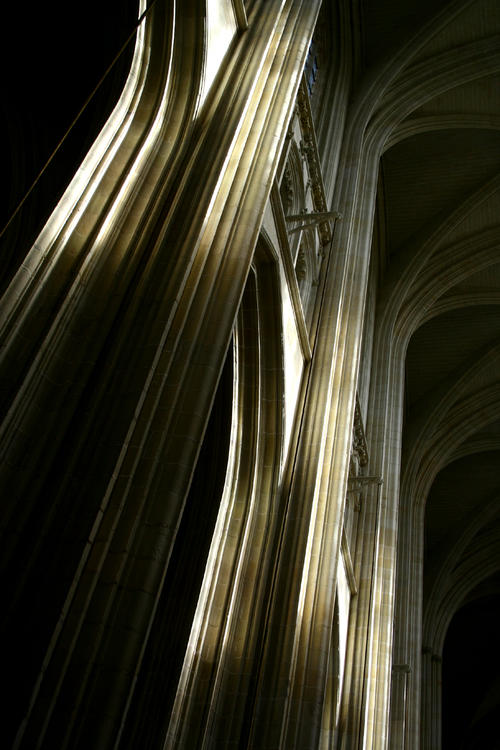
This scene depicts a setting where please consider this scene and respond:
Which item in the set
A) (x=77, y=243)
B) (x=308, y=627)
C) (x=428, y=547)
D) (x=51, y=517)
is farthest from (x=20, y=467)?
(x=428, y=547)

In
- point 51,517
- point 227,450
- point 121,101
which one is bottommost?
point 51,517

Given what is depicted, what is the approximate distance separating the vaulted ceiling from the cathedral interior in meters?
0.05

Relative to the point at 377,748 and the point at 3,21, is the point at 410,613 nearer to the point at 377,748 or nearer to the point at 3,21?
the point at 377,748

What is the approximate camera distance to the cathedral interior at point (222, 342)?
141 inches

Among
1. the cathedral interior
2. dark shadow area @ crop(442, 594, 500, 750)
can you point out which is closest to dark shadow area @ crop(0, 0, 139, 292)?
the cathedral interior

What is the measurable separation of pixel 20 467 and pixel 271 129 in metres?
3.33

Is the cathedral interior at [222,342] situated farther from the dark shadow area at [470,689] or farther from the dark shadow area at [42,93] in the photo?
the dark shadow area at [470,689]

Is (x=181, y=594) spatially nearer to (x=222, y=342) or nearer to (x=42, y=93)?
(x=222, y=342)

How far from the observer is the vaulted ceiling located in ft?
40.9

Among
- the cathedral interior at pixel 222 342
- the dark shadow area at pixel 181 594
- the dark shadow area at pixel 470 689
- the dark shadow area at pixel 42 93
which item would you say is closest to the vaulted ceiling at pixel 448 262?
the cathedral interior at pixel 222 342

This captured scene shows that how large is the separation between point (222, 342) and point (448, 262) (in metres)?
11.0

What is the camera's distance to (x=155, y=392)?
13.5 feet

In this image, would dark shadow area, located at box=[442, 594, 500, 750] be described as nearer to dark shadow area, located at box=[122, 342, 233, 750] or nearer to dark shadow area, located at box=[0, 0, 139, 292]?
dark shadow area, located at box=[122, 342, 233, 750]

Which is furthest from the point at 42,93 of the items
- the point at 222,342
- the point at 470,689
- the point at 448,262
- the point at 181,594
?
the point at 470,689
